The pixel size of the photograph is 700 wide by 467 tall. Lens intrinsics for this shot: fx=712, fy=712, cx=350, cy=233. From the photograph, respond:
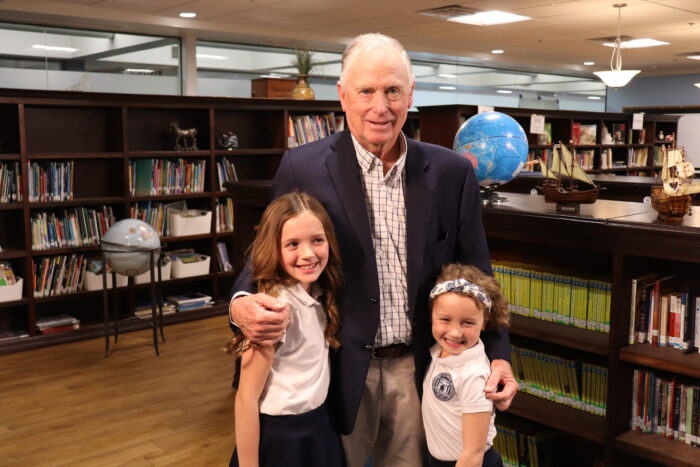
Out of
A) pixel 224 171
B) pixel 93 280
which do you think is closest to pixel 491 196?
pixel 93 280

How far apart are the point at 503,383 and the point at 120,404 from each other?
9.93 feet

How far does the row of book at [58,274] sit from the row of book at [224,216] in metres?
1.22

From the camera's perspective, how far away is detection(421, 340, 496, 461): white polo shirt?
1.74 meters

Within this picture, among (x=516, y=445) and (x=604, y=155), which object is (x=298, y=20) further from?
(x=516, y=445)

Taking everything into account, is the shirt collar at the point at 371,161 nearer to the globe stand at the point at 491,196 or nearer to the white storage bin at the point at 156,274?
the globe stand at the point at 491,196

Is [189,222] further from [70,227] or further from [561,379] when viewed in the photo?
[561,379]

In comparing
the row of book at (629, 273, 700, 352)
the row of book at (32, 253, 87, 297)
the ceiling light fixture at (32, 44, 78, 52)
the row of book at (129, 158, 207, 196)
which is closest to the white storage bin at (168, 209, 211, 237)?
the row of book at (129, 158, 207, 196)

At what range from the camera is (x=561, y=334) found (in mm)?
2631

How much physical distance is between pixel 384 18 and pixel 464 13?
1003mm

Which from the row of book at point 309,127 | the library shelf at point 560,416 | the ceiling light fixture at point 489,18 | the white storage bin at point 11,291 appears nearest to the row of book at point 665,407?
the library shelf at point 560,416

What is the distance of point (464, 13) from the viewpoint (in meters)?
7.51

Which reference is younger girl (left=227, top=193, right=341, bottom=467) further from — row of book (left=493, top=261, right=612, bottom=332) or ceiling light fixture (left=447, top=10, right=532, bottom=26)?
ceiling light fixture (left=447, top=10, right=532, bottom=26)

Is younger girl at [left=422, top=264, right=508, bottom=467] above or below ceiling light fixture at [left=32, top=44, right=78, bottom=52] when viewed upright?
below

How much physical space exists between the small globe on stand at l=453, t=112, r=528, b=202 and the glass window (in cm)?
548
